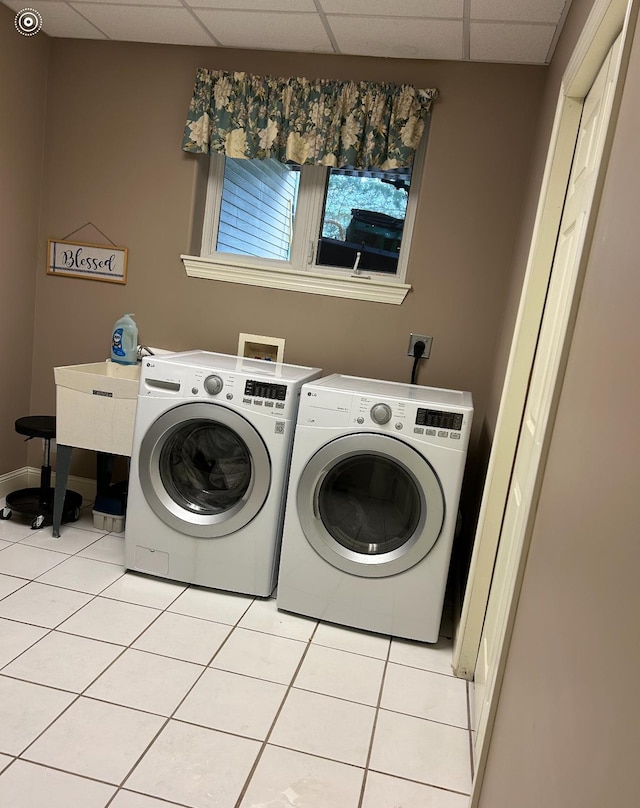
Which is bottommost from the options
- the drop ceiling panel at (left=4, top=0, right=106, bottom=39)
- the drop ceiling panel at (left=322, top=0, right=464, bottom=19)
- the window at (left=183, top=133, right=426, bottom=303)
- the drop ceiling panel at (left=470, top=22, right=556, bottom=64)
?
the window at (left=183, top=133, right=426, bottom=303)

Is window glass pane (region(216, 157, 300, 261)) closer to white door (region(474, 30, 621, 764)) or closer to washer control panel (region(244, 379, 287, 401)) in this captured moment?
washer control panel (region(244, 379, 287, 401))

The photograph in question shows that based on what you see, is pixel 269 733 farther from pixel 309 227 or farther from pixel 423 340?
pixel 309 227

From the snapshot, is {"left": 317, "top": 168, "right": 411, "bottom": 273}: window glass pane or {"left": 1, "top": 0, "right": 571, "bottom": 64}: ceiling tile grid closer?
{"left": 1, "top": 0, "right": 571, "bottom": 64}: ceiling tile grid

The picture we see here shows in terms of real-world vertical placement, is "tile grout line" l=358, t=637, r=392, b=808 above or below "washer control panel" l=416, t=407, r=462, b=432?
below

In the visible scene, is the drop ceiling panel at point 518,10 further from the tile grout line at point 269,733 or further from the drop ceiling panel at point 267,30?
the tile grout line at point 269,733

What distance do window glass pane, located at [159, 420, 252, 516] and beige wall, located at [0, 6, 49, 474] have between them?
1.20m

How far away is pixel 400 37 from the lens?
257 cm

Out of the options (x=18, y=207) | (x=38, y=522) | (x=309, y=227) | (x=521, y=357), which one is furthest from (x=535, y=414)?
(x=18, y=207)

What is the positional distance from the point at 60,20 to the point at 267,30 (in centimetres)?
99

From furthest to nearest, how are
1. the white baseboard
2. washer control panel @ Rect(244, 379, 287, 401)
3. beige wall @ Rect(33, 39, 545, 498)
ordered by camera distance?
the white baseboard < beige wall @ Rect(33, 39, 545, 498) < washer control panel @ Rect(244, 379, 287, 401)

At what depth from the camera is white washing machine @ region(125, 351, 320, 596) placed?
2385 millimetres

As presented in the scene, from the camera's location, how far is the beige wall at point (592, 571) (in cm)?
60

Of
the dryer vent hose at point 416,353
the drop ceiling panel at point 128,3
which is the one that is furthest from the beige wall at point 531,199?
the drop ceiling panel at point 128,3

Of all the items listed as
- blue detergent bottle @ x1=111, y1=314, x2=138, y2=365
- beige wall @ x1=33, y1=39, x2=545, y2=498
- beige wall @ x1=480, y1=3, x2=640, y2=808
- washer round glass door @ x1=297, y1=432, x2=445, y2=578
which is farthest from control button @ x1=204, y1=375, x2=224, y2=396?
beige wall @ x1=480, y1=3, x2=640, y2=808
